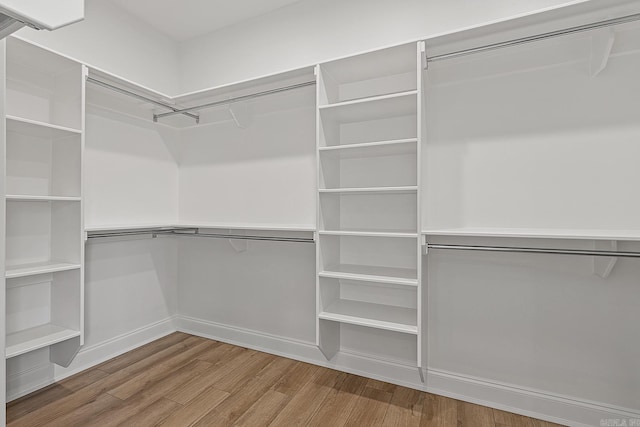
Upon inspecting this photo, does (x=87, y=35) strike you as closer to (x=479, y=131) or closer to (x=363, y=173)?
(x=363, y=173)

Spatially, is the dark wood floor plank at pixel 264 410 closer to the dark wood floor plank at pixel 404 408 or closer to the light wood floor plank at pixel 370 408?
the light wood floor plank at pixel 370 408

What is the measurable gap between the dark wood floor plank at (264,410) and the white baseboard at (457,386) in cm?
48

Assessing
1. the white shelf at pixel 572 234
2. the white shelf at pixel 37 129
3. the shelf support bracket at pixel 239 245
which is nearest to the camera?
the white shelf at pixel 572 234

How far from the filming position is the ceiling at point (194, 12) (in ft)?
8.28

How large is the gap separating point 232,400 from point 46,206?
174 centimetres

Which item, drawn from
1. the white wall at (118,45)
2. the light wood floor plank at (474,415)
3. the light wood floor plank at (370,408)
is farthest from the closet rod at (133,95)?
the light wood floor plank at (474,415)

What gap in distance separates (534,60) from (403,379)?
82.8 inches

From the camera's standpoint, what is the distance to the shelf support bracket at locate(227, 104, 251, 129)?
8.45 ft

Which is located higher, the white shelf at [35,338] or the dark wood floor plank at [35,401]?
the white shelf at [35,338]

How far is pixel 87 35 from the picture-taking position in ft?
7.70

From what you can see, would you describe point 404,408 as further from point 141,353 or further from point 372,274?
point 141,353

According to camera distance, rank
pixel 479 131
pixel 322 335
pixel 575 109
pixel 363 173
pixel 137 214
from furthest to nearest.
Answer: pixel 137 214, pixel 363 173, pixel 322 335, pixel 479 131, pixel 575 109

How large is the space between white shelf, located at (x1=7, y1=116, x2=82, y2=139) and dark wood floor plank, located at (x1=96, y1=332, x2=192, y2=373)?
1654 mm

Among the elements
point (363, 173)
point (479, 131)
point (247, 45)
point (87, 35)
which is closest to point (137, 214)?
point (87, 35)
